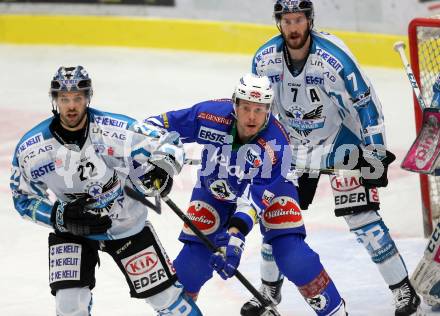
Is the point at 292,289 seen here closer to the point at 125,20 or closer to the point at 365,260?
the point at 365,260

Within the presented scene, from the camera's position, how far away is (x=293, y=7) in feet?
17.4

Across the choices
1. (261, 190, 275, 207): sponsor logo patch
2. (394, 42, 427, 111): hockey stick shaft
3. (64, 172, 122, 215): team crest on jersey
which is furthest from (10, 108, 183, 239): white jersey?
(394, 42, 427, 111): hockey stick shaft

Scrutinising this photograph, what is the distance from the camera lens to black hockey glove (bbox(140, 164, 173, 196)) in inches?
179

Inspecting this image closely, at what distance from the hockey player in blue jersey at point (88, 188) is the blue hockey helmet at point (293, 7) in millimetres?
1062

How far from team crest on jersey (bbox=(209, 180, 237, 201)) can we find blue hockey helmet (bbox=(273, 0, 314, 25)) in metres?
0.94

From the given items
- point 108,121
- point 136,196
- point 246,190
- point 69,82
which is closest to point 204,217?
point 246,190

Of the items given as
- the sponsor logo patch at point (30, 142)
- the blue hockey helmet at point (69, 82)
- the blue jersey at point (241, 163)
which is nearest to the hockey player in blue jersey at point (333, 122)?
the blue jersey at point (241, 163)

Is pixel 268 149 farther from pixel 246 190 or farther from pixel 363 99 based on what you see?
pixel 363 99

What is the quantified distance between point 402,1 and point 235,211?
494 cm

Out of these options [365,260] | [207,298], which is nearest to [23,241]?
[207,298]

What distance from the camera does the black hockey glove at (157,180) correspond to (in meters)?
4.54

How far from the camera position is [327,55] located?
17.4 ft

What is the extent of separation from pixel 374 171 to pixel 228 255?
1003mm

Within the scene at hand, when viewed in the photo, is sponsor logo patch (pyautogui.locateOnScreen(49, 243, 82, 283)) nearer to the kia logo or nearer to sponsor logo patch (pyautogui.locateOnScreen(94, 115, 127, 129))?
the kia logo
